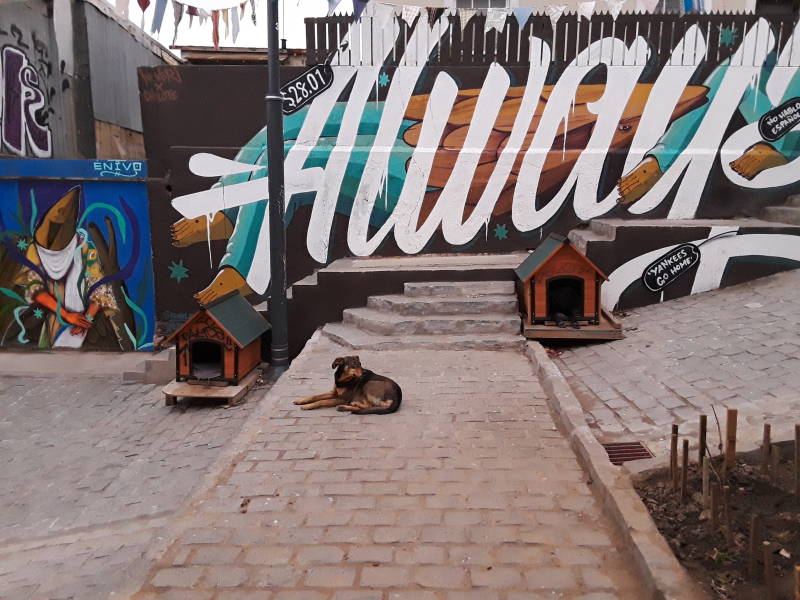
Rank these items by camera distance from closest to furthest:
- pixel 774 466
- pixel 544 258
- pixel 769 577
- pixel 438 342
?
pixel 769 577, pixel 774 466, pixel 544 258, pixel 438 342

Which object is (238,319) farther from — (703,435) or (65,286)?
(703,435)

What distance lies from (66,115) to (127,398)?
5532 mm

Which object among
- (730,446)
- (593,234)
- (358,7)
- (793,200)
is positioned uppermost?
(358,7)

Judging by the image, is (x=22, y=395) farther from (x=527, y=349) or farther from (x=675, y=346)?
(x=675, y=346)

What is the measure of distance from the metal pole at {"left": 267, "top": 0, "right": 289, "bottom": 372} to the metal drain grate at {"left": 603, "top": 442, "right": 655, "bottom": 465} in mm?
4326

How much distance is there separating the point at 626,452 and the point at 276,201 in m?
Result: 4.87

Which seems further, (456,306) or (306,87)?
(306,87)

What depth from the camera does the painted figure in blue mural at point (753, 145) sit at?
28.8 ft

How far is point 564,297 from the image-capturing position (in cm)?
719

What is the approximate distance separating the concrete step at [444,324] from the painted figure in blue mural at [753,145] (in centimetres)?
365

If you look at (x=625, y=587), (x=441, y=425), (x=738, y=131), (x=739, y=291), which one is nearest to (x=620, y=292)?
(x=739, y=291)

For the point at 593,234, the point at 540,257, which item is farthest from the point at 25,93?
the point at 593,234

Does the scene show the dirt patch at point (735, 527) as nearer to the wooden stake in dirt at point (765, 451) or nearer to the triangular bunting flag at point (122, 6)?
the wooden stake in dirt at point (765, 451)

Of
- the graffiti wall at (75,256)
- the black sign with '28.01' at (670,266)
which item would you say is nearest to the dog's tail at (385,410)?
the black sign with '28.01' at (670,266)
